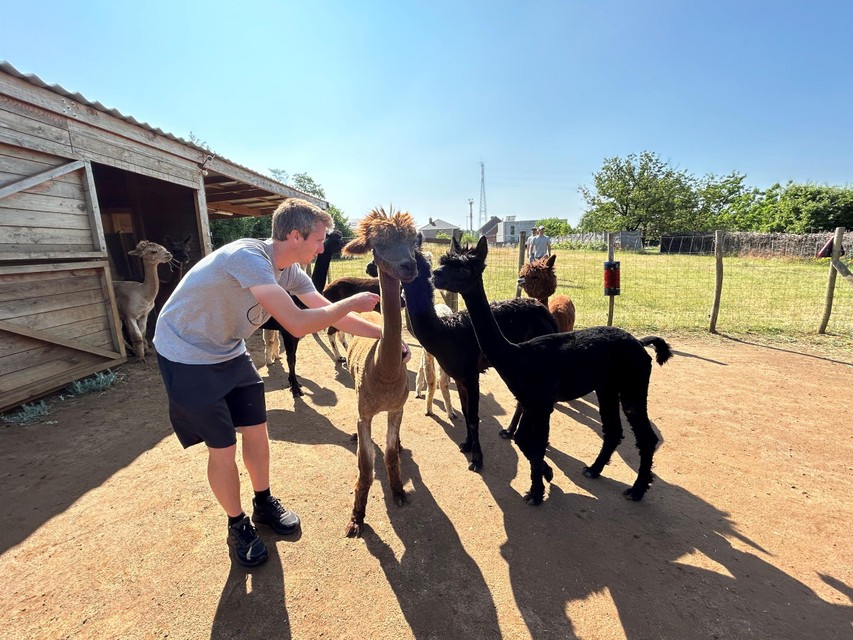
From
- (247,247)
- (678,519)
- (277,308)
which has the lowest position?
(678,519)

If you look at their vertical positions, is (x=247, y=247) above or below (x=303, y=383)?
above

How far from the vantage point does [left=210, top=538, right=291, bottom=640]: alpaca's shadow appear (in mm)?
1947

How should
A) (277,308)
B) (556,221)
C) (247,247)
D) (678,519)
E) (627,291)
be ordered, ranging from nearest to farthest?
(277,308), (247,247), (678,519), (627,291), (556,221)

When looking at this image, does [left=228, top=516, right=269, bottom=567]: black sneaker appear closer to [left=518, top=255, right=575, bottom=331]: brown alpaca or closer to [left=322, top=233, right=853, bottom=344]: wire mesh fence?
[left=518, top=255, right=575, bottom=331]: brown alpaca

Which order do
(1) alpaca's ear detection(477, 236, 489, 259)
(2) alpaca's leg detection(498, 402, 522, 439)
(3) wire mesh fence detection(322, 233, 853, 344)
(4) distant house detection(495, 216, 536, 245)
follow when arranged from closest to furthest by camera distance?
(1) alpaca's ear detection(477, 236, 489, 259) < (2) alpaca's leg detection(498, 402, 522, 439) < (3) wire mesh fence detection(322, 233, 853, 344) < (4) distant house detection(495, 216, 536, 245)

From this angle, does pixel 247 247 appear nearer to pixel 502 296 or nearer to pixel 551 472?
pixel 551 472

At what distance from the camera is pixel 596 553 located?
2449 mm

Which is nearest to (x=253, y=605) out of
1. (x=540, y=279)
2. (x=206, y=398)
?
(x=206, y=398)

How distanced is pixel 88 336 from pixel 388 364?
540 centimetres

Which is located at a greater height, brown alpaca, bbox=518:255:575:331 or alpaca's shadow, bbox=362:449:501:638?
brown alpaca, bbox=518:255:575:331

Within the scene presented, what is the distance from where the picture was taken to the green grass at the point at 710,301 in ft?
24.4

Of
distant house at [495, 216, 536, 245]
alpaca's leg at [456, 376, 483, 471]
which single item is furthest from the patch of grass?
distant house at [495, 216, 536, 245]

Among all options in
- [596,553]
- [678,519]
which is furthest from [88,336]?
[678,519]

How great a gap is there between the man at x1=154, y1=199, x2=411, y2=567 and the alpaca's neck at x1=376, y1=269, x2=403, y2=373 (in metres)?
0.12
